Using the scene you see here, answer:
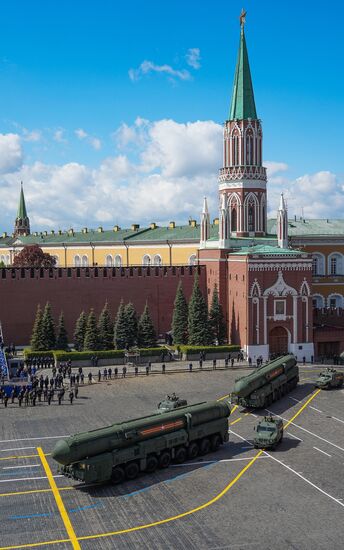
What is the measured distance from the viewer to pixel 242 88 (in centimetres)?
5600

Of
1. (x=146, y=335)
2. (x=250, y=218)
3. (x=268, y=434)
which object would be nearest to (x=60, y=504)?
(x=268, y=434)

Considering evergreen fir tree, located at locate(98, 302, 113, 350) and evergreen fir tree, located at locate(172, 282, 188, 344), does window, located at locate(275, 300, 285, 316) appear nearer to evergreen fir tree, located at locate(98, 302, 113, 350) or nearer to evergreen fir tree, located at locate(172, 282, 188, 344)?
evergreen fir tree, located at locate(172, 282, 188, 344)

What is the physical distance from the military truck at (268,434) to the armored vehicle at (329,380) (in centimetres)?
1128

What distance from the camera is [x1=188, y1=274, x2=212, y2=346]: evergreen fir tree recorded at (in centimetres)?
4856

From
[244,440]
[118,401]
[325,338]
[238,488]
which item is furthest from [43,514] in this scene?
[325,338]

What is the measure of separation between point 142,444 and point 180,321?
2728 centimetres

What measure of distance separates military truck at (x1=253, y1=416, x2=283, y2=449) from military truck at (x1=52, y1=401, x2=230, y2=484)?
4.15ft

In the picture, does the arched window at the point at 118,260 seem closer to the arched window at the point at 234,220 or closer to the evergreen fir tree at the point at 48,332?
the arched window at the point at 234,220

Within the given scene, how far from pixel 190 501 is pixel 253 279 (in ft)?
91.0

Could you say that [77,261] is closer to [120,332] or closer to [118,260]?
[118,260]

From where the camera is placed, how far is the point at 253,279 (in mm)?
47344

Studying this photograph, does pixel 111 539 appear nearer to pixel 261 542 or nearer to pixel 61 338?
pixel 261 542

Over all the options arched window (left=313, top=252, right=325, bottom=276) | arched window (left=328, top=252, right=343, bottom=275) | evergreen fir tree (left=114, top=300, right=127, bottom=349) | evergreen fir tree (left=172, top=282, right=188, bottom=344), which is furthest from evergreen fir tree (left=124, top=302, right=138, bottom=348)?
arched window (left=328, top=252, right=343, bottom=275)

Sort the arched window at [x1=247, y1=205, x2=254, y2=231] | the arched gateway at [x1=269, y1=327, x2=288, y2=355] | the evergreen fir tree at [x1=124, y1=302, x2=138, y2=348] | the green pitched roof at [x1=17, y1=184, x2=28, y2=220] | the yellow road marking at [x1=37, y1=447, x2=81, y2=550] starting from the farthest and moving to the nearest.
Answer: the green pitched roof at [x1=17, y1=184, x2=28, y2=220], the arched window at [x1=247, y1=205, x2=254, y2=231], the arched gateway at [x1=269, y1=327, x2=288, y2=355], the evergreen fir tree at [x1=124, y1=302, x2=138, y2=348], the yellow road marking at [x1=37, y1=447, x2=81, y2=550]
